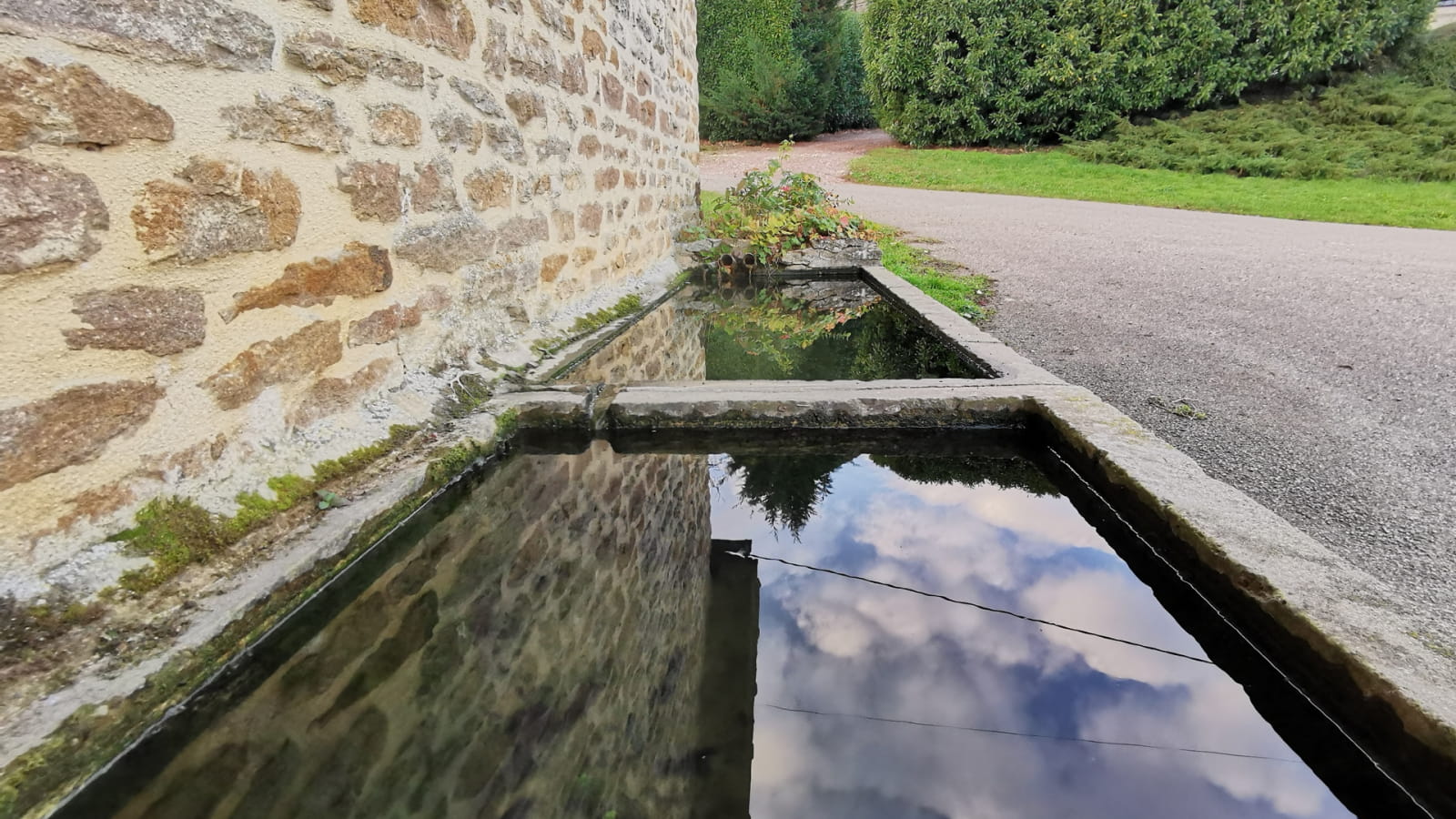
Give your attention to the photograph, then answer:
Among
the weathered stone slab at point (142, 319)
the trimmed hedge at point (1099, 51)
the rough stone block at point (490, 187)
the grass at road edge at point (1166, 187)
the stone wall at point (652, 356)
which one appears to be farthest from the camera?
the trimmed hedge at point (1099, 51)

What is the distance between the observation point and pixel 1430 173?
35.3ft

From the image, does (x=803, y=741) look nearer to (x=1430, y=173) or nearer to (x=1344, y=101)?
(x=1430, y=173)

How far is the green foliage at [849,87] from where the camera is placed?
2022 centimetres

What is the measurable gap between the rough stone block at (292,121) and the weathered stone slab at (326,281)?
273mm

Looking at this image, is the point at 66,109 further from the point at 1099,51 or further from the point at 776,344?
the point at 1099,51

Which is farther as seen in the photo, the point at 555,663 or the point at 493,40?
the point at 493,40

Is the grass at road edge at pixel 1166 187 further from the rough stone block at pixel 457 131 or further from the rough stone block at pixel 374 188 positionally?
the rough stone block at pixel 374 188

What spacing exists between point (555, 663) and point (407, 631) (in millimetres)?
309

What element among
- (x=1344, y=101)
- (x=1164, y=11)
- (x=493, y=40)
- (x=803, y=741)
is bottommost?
(x=803, y=741)

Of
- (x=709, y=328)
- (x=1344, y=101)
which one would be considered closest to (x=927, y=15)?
(x=1344, y=101)

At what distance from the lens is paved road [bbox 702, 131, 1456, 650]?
1.80 m

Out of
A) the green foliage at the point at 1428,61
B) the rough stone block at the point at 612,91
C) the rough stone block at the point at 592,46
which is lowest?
the rough stone block at the point at 612,91

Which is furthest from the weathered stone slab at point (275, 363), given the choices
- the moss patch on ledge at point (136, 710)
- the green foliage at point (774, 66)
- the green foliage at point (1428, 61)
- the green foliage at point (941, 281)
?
the green foliage at point (1428, 61)

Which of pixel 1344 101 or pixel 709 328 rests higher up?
pixel 1344 101
